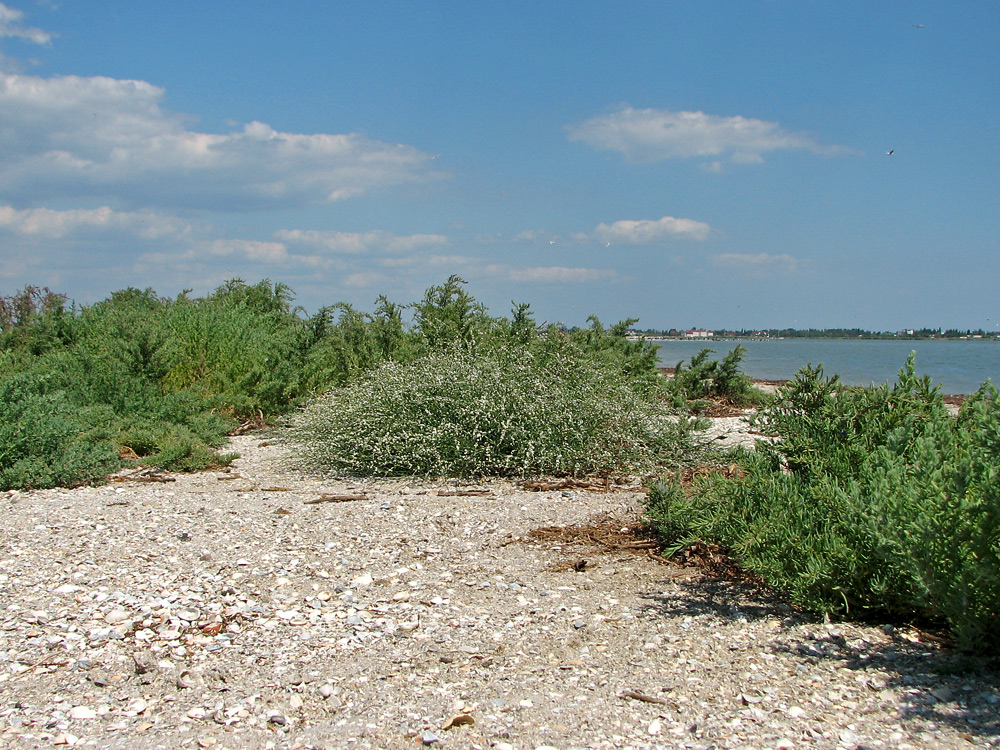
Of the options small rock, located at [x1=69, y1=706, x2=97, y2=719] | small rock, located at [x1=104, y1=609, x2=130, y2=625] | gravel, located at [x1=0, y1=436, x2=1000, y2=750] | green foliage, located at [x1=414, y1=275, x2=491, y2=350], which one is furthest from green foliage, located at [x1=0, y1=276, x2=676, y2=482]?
small rock, located at [x1=69, y1=706, x2=97, y2=719]

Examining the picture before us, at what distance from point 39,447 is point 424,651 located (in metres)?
5.83

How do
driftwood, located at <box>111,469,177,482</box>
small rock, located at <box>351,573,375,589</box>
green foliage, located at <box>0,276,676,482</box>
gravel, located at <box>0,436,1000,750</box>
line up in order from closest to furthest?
1. gravel, located at <box>0,436,1000,750</box>
2. small rock, located at <box>351,573,375,589</box>
3. driftwood, located at <box>111,469,177,482</box>
4. green foliage, located at <box>0,276,676,482</box>

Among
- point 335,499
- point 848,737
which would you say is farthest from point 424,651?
point 335,499

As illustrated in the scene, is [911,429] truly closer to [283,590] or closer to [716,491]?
[716,491]

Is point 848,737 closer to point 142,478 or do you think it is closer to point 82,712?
point 82,712

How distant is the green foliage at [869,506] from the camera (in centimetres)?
312

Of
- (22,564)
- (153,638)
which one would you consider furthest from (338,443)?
(153,638)

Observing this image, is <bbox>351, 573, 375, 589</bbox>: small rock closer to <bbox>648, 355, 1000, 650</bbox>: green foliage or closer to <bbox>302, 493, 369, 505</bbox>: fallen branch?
<bbox>648, 355, 1000, 650</bbox>: green foliage

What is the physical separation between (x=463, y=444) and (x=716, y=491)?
3551 mm

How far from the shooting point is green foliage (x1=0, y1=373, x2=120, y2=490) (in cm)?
738

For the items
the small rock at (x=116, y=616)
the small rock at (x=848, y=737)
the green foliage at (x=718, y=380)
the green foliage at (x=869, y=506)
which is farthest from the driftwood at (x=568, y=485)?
the green foliage at (x=718, y=380)

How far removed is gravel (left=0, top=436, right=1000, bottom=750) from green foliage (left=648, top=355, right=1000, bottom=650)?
0.23 meters

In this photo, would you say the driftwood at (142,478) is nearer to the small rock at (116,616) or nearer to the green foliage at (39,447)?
the green foliage at (39,447)

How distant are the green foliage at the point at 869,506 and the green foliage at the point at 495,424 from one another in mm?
2455
